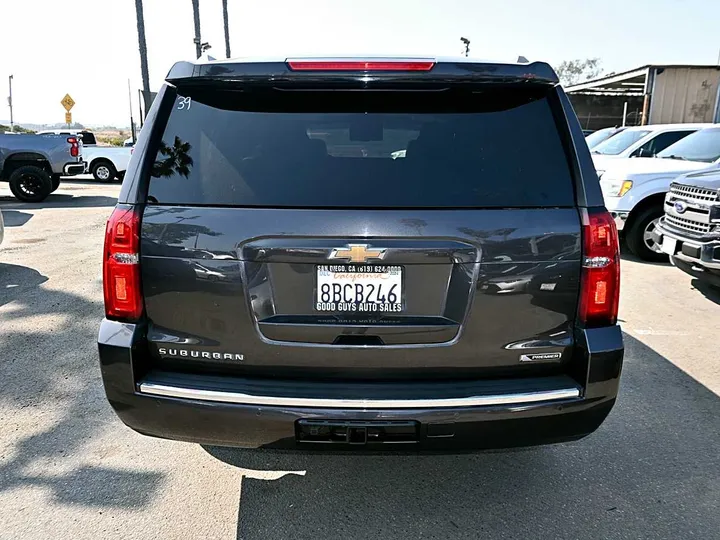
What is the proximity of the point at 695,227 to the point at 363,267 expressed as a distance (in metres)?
5.19

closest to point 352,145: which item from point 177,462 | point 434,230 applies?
point 434,230

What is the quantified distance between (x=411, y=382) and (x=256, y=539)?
1.02 meters

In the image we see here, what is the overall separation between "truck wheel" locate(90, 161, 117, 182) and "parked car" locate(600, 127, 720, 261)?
16.9 metres

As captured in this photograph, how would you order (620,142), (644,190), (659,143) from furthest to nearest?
(620,142) → (659,143) → (644,190)

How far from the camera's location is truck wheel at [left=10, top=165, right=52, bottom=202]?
14.0 m

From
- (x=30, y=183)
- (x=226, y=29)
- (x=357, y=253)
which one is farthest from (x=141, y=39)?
(x=357, y=253)

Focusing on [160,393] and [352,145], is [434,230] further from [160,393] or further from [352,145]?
[160,393]

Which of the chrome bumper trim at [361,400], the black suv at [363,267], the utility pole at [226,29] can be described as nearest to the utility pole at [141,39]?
the utility pole at [226,29]

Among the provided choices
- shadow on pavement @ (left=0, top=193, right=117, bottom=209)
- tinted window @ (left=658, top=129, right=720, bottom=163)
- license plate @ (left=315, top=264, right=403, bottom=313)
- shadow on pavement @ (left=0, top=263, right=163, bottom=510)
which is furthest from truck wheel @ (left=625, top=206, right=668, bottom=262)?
shadow on pavement @ (left=0, top=193, right=117, bottom=209)

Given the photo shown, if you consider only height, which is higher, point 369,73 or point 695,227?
point 369,73

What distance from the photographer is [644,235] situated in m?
7.90

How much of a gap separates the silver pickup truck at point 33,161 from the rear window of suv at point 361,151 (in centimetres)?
Result: 1399

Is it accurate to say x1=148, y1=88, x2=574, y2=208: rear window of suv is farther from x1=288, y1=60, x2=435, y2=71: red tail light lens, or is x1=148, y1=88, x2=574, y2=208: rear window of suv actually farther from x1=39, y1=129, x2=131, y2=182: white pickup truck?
x1=39, y1=129, x2=131, y2=182: white pickup truck

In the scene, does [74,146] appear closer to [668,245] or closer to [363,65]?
[668,245]
